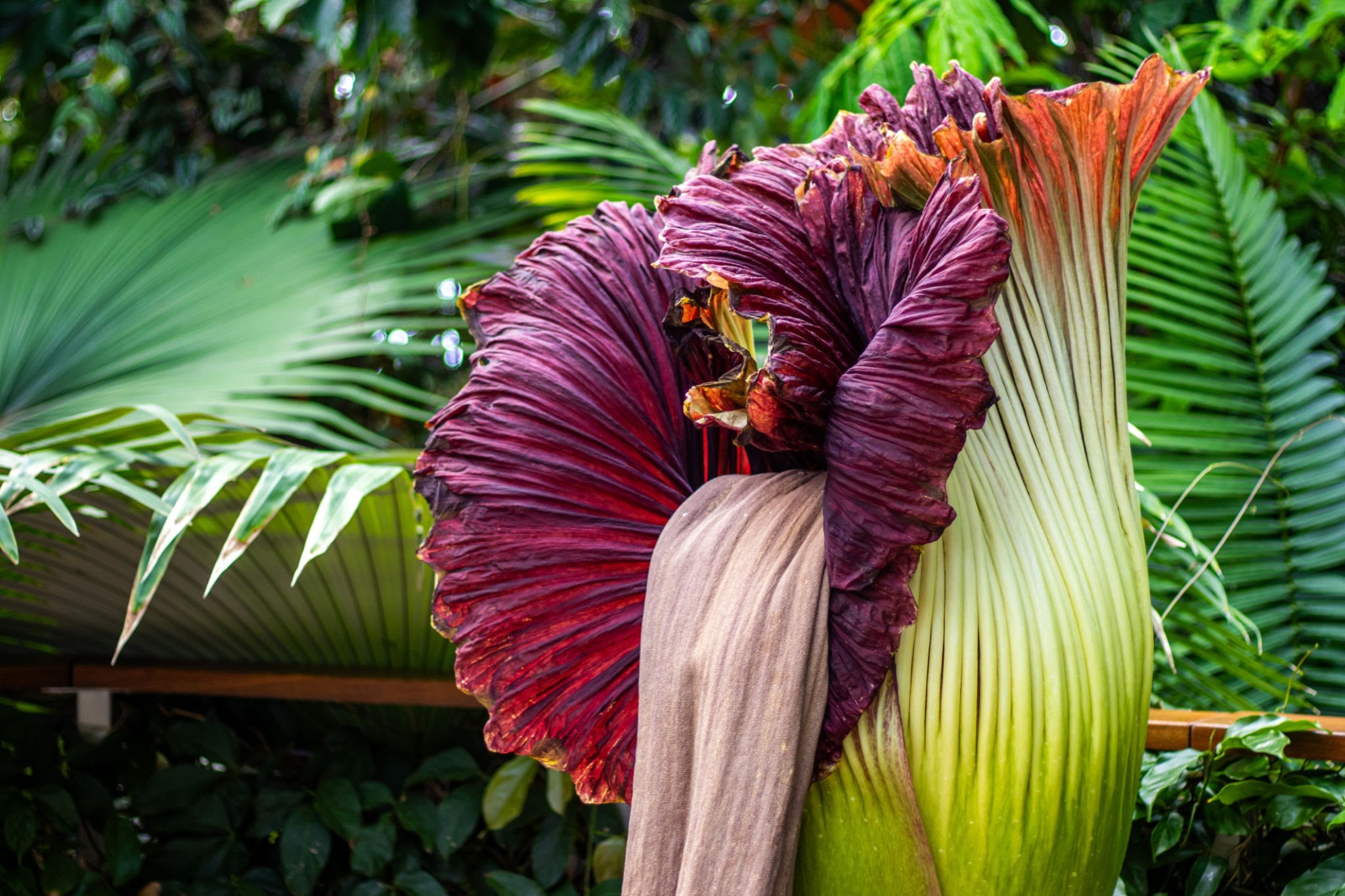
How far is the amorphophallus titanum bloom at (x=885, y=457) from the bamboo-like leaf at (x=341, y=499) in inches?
10.2

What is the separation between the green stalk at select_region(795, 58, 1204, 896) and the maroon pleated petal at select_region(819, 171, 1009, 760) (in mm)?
24

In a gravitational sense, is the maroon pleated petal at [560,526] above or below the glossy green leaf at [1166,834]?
above

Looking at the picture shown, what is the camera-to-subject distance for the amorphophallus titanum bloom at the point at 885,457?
475mm

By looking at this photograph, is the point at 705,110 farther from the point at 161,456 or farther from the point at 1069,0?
the point at 161,456

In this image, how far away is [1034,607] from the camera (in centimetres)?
50

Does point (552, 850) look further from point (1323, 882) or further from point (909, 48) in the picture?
point (909, 48)

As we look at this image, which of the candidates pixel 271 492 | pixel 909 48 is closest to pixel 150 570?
pixel 271 492

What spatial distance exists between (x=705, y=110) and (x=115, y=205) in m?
1.09

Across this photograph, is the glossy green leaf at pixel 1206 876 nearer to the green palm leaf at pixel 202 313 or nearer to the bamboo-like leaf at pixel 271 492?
the bamboo-like leaf at pixel 271 492

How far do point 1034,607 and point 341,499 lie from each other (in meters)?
0.57

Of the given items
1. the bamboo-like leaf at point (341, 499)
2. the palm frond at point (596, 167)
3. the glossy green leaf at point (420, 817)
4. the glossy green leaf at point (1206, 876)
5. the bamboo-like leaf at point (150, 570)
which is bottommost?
the glossy green leaf at point (420, 817)

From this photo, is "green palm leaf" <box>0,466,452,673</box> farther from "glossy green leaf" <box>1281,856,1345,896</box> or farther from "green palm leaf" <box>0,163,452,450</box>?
"glossy green leaf" <box>1281,856,1345,896</box>

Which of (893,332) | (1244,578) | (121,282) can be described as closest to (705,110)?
(121,282)

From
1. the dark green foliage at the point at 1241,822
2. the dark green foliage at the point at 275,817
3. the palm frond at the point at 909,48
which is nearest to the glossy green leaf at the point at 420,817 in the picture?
the dark green foliage at the point at 275,817
